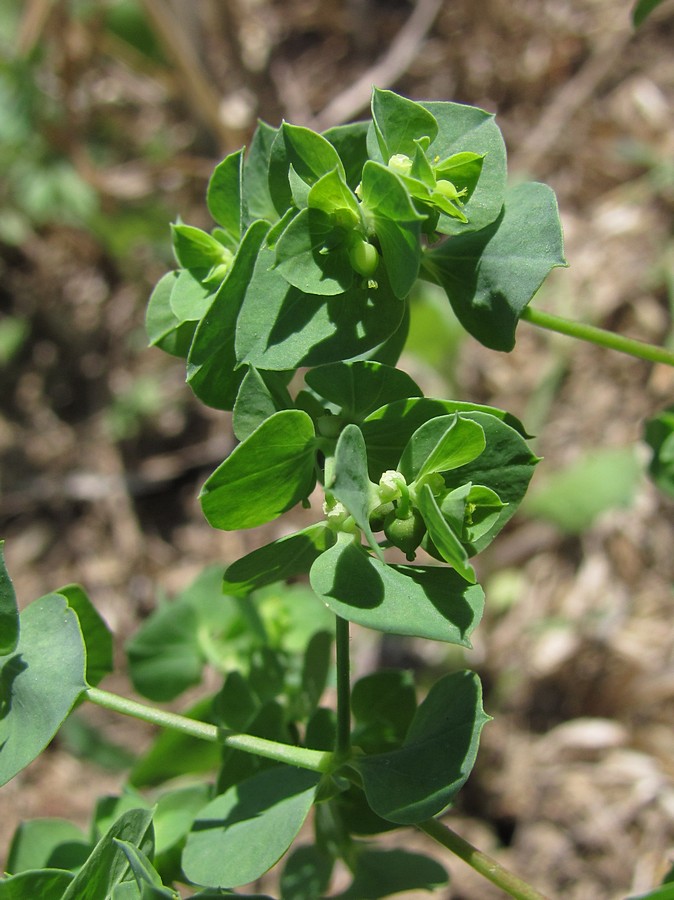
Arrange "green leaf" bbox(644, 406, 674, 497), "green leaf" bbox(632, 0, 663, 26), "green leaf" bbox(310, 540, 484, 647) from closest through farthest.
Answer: "green leaf" bbox(310, 540, 484, 647) < "green leaf" bbox(632, 0, 663, 26) < "green leaf" bbox(644, 406, 674, 497)

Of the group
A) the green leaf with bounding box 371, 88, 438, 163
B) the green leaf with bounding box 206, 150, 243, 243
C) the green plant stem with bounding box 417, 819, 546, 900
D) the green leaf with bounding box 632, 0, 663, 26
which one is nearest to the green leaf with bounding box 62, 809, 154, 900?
the green plant stem with bounding box 417, 819, 546, 900

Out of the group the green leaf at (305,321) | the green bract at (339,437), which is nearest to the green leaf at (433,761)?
the green bract at (339,437)

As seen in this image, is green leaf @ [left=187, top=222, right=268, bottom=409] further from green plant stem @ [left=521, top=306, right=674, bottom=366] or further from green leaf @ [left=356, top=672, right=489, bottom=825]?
green leaf @ [left=356, top=672, right=489, bottom=825]

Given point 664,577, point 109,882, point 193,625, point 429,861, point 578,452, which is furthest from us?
point 578,452

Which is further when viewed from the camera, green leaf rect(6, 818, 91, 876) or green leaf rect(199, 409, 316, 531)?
green leaf rect(6, 818, 91, 876)

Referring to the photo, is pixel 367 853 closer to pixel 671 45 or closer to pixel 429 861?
pixel 429 861

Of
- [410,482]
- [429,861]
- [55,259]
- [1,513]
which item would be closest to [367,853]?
[429,861]

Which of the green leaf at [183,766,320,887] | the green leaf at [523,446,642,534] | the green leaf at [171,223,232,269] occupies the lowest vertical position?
the green leaf at [523,446,642,534]
